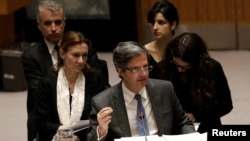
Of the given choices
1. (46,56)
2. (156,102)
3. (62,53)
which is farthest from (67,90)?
(156,102)

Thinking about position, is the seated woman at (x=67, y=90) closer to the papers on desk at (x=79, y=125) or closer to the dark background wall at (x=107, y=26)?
the papers on desk at (x=79, y=125)

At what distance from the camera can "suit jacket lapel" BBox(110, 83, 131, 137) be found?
3902mm

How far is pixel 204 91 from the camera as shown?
449 cm

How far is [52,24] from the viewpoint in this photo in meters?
4.80

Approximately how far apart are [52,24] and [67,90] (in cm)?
58

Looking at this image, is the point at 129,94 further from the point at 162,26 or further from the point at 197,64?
the point at 162,26

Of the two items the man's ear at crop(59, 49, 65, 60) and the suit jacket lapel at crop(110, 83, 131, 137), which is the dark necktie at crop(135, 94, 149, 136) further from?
the man's ear at crop(59, 49, 65, 60)

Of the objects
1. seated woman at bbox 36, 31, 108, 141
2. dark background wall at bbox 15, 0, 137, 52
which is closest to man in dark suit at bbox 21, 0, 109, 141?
seated woman at bbox 36, 31, 108, 141

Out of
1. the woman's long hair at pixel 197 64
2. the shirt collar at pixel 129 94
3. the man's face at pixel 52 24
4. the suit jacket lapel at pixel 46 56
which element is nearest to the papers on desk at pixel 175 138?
the shirt collar at pixel 129 94

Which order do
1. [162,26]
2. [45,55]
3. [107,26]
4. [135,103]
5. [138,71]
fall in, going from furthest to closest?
1. [107,26]
2. [162,26]
3. [45,55]
4. [135,103]
5. [138,71]

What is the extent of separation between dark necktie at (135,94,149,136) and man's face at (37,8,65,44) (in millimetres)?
1125

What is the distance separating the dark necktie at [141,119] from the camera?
3.90 m

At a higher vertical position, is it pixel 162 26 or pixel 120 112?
pixel 162 26

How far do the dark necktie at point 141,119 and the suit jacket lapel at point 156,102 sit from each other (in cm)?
8
